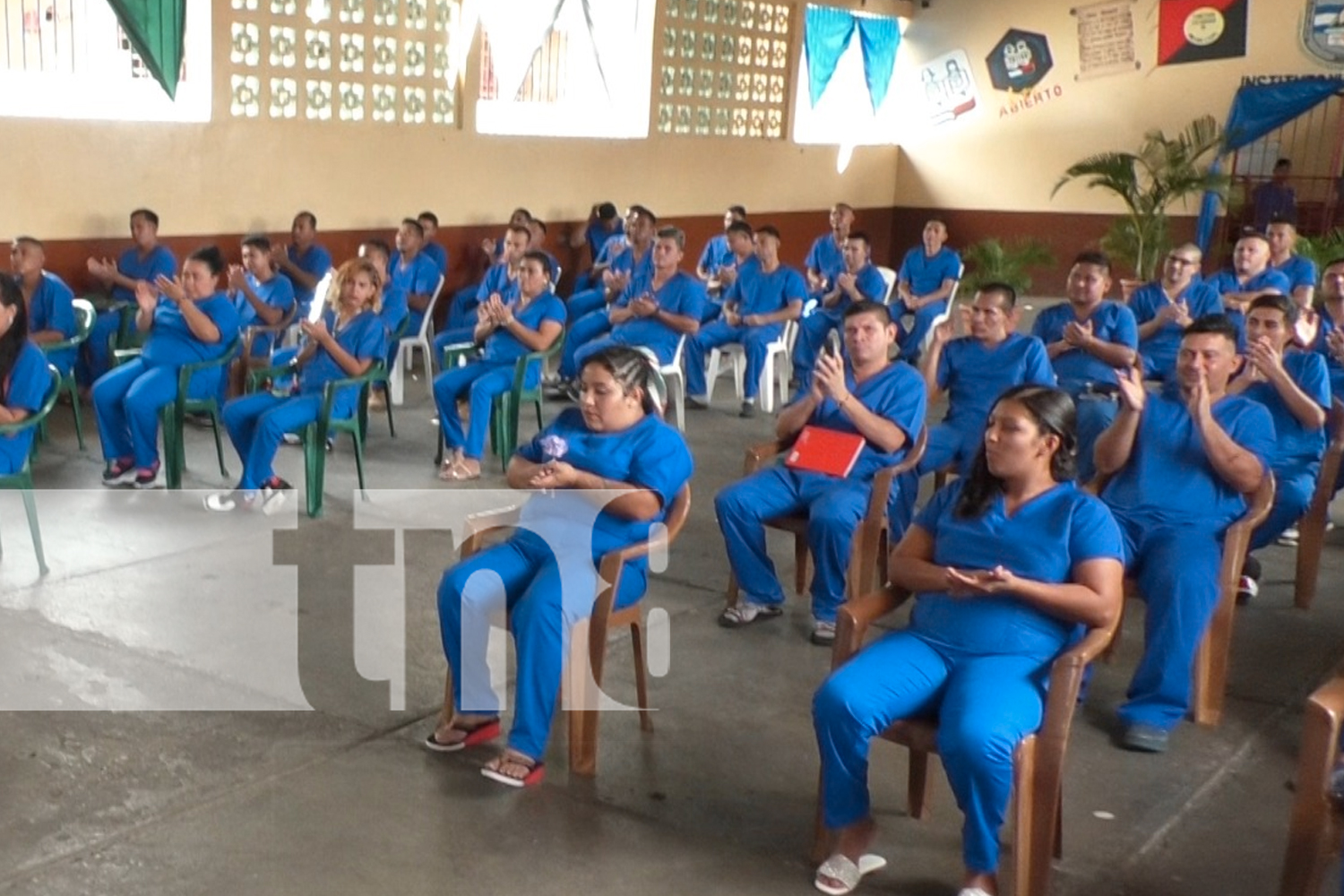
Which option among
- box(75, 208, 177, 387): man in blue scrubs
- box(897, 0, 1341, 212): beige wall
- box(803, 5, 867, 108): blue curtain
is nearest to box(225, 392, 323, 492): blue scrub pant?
box(75, 208, 177, 387): man in blue scrubs

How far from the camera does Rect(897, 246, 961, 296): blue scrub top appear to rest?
8.90 m

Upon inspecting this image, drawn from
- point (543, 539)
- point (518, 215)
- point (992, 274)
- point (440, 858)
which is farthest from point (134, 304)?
point (992, 274)

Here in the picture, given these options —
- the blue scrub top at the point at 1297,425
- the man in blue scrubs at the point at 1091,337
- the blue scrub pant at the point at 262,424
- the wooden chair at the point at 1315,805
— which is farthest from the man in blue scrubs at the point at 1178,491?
the blue scrub pant at the point at 262,424

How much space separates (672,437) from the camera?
345 centimetres

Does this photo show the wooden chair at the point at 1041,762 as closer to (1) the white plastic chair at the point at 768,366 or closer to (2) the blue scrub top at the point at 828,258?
(1) the white plastic chair at the point at 768,366

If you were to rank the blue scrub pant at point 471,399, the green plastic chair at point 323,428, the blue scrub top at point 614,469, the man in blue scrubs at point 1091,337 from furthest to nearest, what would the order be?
the blue scrub pant at point 471,399 < the man in blue scrubs at point 1091,337 < the green plastic chair at point 323,428 < the blue scrub top at point 614,469

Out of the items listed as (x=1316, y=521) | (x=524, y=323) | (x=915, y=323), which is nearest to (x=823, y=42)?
(x=915, y=323)

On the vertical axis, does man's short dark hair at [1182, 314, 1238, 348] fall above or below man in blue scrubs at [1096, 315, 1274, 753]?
above

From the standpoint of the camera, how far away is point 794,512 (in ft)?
14.1

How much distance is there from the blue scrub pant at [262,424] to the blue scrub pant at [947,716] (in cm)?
319

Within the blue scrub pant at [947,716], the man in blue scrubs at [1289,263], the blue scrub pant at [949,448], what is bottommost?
the blue scrub pant at [947,716]

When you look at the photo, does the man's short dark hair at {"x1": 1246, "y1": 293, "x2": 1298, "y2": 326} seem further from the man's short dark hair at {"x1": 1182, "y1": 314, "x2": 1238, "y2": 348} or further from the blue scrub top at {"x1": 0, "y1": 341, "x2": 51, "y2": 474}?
the blue scrub top at {"x1": 0, "y1": 341, "x2": 51, "y2": 474}

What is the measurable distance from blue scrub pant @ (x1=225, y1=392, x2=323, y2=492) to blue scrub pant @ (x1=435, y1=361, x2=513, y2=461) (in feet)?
Result: 2.52

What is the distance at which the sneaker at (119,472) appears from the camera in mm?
5664
